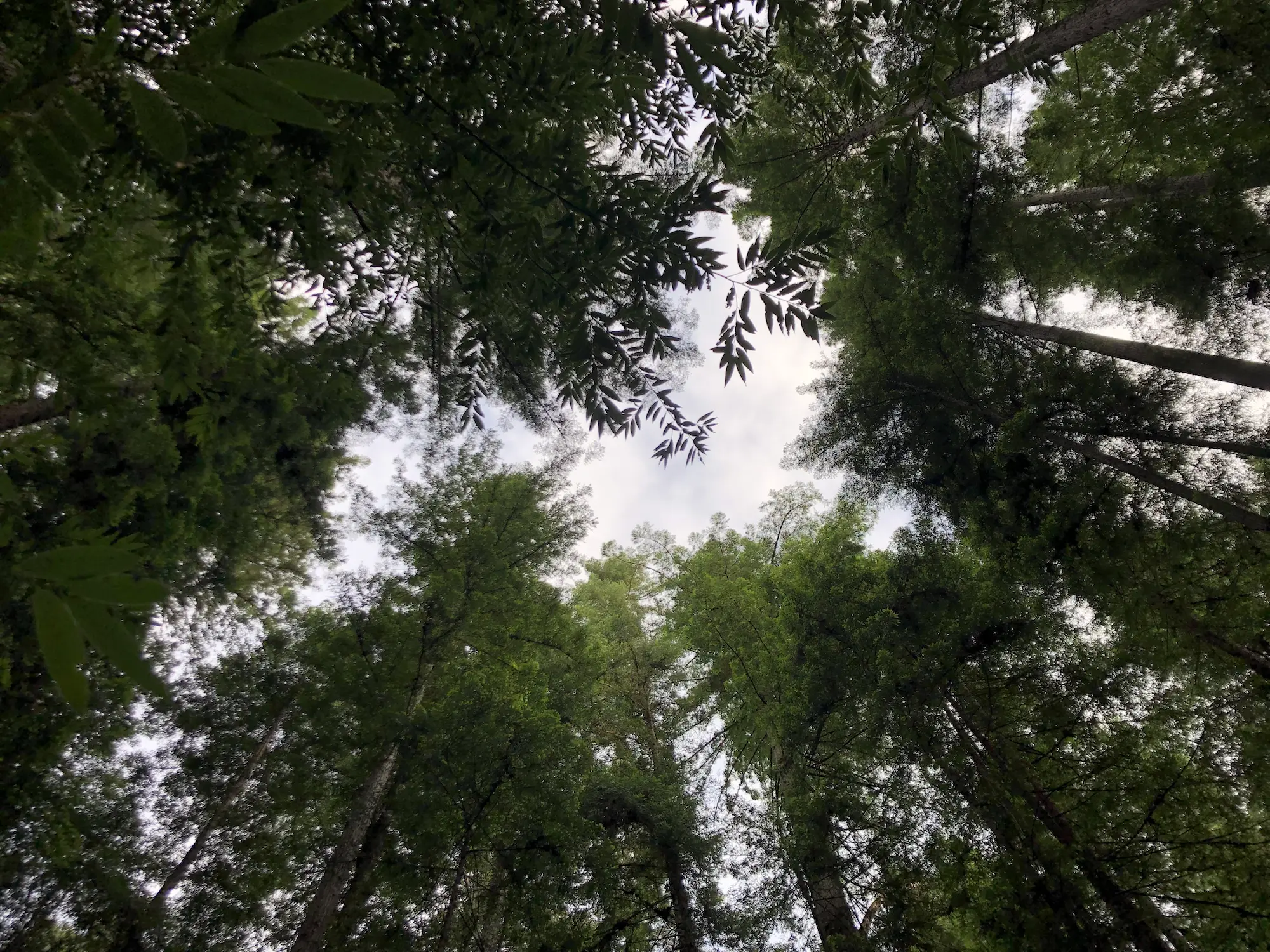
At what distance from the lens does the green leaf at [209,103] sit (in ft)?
1.75

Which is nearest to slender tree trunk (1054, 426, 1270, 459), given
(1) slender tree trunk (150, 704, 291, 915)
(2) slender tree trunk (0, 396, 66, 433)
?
(1) slender tree trunk (150, 704, 291, 915)

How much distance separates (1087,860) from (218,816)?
8.21m

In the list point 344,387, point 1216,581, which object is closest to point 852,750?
point 1216,581

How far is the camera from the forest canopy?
1771 mm

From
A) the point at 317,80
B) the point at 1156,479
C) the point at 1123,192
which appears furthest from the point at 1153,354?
the point at 317,80

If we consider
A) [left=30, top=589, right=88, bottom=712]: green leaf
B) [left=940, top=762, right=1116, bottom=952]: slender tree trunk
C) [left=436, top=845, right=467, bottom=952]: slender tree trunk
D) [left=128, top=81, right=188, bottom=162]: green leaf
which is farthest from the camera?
[left=436, top=845, right=467, bottom=952]: slender tree trunk

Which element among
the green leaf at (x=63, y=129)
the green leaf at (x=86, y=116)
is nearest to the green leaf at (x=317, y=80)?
the green leaf at (x=86, y=116)

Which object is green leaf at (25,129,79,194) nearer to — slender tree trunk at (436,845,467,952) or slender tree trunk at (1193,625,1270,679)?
slender tree trunk at (436,845,467,952)

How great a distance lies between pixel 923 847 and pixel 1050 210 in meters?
7.25

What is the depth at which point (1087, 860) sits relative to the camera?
4.19m

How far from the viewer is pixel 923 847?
4.85 metres

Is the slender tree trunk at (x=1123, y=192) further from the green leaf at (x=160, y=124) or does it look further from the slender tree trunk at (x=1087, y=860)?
the green leaf at (x=160, y=124)

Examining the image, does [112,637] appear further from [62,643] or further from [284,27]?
[284,27]

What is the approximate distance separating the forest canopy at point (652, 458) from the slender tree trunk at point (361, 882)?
6 centimetres
